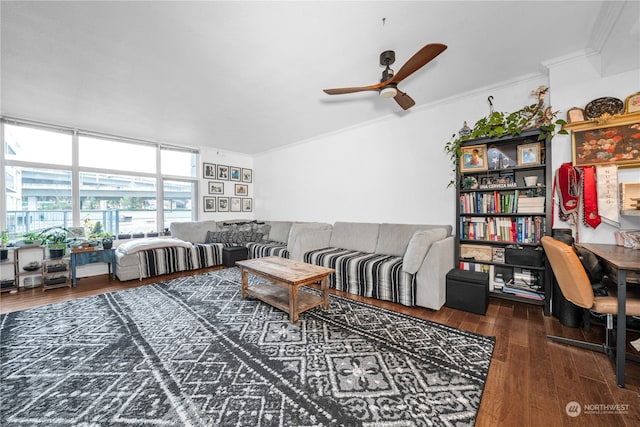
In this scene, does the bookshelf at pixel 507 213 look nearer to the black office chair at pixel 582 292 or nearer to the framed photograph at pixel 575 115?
the framed photograph at pixel 575 115

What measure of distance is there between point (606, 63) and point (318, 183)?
393cm

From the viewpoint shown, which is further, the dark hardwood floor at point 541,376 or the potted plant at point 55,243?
the potted plant at point 55,243

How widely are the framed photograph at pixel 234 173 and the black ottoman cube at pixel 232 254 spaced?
2058 mm

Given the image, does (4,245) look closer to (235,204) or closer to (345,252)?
(235,204)

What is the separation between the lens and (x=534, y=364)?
1696mm

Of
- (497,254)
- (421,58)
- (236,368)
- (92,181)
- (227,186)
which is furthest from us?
(227,186)

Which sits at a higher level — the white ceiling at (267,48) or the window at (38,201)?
the white ceiling at (267,48)

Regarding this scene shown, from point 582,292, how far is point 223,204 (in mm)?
6007

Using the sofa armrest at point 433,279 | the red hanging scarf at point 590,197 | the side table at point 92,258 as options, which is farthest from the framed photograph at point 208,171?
the red hanging scarf at point 590,197

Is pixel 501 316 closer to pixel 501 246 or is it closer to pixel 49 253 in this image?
pixel 501 246

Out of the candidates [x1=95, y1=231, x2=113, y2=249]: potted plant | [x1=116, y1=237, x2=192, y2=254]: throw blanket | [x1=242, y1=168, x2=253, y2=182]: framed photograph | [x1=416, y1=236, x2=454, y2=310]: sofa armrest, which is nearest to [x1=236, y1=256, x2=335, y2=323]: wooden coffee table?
[x1=416, y1=236, x2=454, y2=310]: sofa armrest

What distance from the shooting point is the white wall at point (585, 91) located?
2248 mm

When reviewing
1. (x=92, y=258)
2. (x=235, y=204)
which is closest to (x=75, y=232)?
(x=92, y=258)

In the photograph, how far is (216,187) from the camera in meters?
5.78
